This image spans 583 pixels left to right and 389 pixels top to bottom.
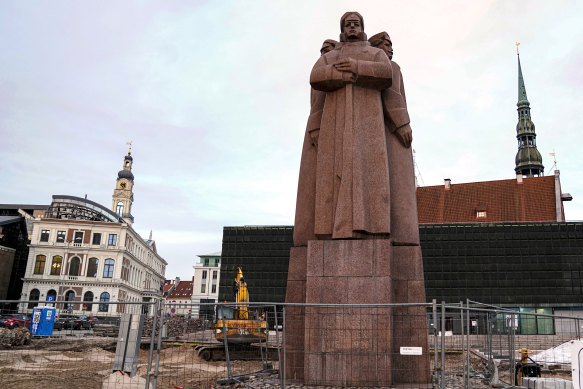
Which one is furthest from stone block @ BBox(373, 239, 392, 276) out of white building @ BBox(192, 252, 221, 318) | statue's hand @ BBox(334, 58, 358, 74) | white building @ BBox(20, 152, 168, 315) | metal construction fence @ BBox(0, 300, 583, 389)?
white building @ BBox(192, 252, 221, 318)

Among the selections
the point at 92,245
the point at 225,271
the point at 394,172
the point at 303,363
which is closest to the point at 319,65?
the point at 394,172

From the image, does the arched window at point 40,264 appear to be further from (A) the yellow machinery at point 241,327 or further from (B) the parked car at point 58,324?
(B) the parked car at point 58,324

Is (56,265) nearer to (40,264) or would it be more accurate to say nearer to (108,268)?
(40,264)

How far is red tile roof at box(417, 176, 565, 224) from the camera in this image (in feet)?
167

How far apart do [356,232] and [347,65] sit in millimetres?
3177

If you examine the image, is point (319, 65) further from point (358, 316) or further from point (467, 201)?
point (467, 201)

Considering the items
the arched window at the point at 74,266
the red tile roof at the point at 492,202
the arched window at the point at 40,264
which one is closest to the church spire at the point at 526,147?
the red tile roof at the point at 492,202

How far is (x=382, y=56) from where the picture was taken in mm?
Answer: 9758

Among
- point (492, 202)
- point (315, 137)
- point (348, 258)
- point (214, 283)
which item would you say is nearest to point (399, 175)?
point (315, 137)

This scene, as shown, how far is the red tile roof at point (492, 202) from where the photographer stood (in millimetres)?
50781

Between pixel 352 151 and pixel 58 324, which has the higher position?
pixel 352 151

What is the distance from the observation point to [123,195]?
107 meters

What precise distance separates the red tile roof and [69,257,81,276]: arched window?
46.6 meters

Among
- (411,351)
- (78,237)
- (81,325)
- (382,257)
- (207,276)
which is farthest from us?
(207,276)
